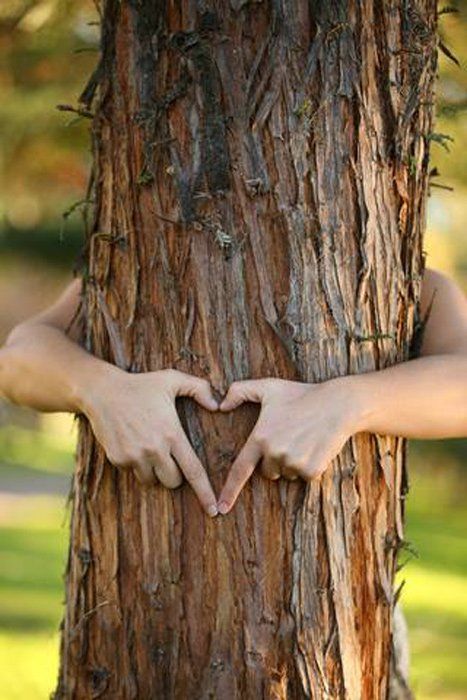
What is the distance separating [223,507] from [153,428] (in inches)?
7.6

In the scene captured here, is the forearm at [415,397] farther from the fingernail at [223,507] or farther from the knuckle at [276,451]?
the fingernail at [223,507]

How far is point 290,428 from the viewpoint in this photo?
2.43 meters

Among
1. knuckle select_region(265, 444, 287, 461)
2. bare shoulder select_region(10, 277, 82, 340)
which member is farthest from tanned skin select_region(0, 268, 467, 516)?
bare shoulder select_region(10, 277, 82, 340)

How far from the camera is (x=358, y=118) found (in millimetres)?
2533

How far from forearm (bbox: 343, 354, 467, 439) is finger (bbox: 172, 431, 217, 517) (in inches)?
11.7

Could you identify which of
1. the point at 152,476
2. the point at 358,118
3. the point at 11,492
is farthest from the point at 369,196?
the point at 11,492

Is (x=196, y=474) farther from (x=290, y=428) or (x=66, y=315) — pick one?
(x=66, y=315)

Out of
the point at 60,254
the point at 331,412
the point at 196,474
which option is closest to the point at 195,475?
the point at 196,474

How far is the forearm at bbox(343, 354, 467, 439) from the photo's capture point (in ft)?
8.14

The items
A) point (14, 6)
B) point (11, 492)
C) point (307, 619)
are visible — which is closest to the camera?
point (307, 619)

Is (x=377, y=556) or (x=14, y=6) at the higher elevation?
(x=14, y=6)

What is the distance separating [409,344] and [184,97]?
66cm

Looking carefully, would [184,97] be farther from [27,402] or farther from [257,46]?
[27,402]

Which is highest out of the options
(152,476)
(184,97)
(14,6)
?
(14,6)
